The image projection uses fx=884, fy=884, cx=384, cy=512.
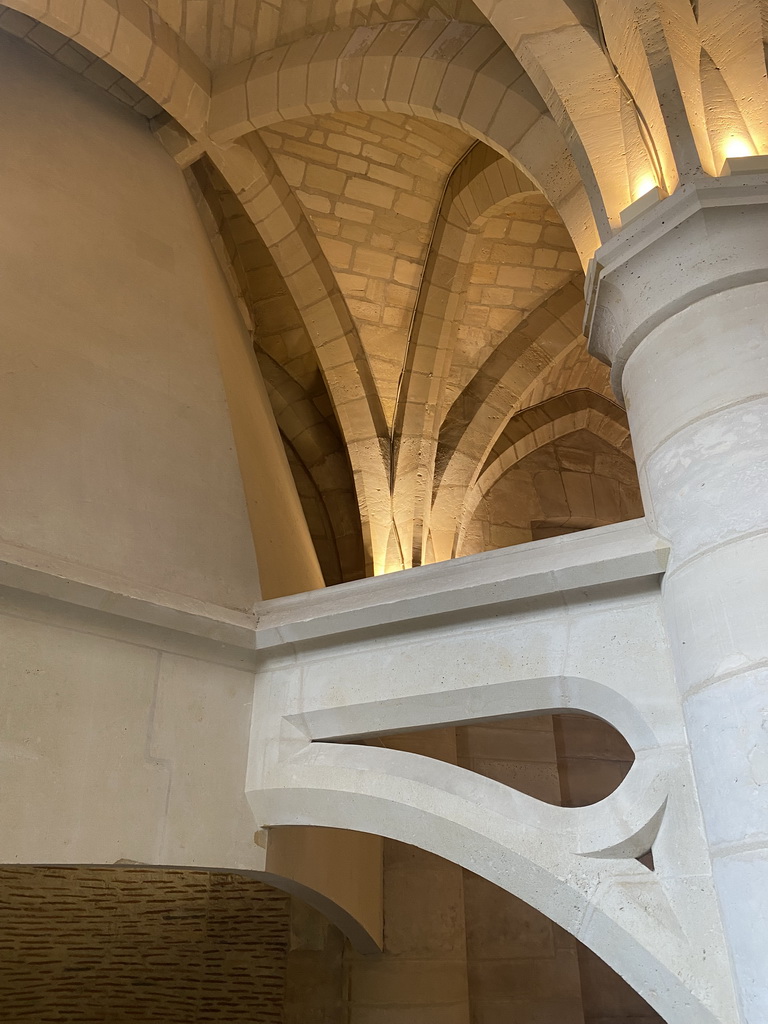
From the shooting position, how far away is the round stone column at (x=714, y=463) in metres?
2.13

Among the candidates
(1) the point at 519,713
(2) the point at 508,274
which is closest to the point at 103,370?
(1) the point at 519,713

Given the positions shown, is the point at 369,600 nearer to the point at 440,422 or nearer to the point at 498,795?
the point at 498,795

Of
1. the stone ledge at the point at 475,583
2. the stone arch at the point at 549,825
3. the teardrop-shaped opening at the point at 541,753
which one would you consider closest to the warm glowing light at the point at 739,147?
the stone ledge at the point at 475,583

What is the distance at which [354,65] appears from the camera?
479 centimetres

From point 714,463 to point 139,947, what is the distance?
5.21m

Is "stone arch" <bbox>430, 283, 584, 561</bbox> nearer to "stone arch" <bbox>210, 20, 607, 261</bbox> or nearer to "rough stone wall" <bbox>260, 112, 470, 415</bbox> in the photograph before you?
"rough stone wall" <bbox>260, 112, 470, 415</bbox>

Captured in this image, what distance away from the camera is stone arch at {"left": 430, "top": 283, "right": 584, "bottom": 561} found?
7148 millimetres

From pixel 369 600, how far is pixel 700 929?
1398mm

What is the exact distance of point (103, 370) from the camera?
3.66m

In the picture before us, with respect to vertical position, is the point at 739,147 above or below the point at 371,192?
below

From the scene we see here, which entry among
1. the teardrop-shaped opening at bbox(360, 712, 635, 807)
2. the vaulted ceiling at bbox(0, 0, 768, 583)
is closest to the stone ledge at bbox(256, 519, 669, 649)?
the vaulted ceiling at bbox(0, 0, 768, 583)

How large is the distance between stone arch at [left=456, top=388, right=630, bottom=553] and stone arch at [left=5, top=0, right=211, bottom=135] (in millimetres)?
4163

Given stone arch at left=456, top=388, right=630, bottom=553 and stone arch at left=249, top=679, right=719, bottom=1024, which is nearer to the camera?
stone arch at left=249, top=679, right=719, bottom=1024

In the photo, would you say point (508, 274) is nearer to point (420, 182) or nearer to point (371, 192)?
point (420, 182)
